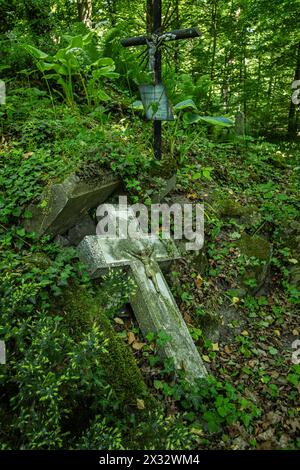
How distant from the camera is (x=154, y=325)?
3.01 meters

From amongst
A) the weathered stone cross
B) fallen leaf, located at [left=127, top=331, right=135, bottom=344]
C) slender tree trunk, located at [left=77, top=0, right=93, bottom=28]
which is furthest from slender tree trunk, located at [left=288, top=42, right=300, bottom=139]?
fallen leaf, located at [left=127, top=331, right=135, bottom=344]

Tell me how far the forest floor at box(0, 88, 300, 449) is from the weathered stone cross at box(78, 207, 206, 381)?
16 cm

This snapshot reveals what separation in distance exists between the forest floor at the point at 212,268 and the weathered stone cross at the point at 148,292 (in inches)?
6.5

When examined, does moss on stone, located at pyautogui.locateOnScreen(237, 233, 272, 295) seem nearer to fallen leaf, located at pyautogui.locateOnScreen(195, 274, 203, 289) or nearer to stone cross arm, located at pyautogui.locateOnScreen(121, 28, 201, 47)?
fallen leaf, located at pyautogui.locateOnScreen(195, 274, 203, 289)

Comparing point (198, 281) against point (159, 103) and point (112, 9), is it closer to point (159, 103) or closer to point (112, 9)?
point (159, 103)

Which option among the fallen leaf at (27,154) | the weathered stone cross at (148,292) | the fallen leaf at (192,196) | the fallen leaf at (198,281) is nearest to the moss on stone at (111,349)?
the weathered stone cross at (148,292)

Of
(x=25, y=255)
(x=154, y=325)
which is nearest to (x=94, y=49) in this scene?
(x=25, y=255)

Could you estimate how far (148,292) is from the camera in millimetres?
3193

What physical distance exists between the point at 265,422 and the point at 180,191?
121 inches

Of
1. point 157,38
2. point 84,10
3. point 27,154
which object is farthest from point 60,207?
point 84,10

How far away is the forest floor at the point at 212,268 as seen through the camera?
111 inches

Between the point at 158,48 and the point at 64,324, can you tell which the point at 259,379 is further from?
the point at 158,48

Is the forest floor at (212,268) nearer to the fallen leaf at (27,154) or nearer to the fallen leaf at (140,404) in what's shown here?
the fallen leaf at (27,154)

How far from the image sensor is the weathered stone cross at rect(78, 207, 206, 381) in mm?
2971
